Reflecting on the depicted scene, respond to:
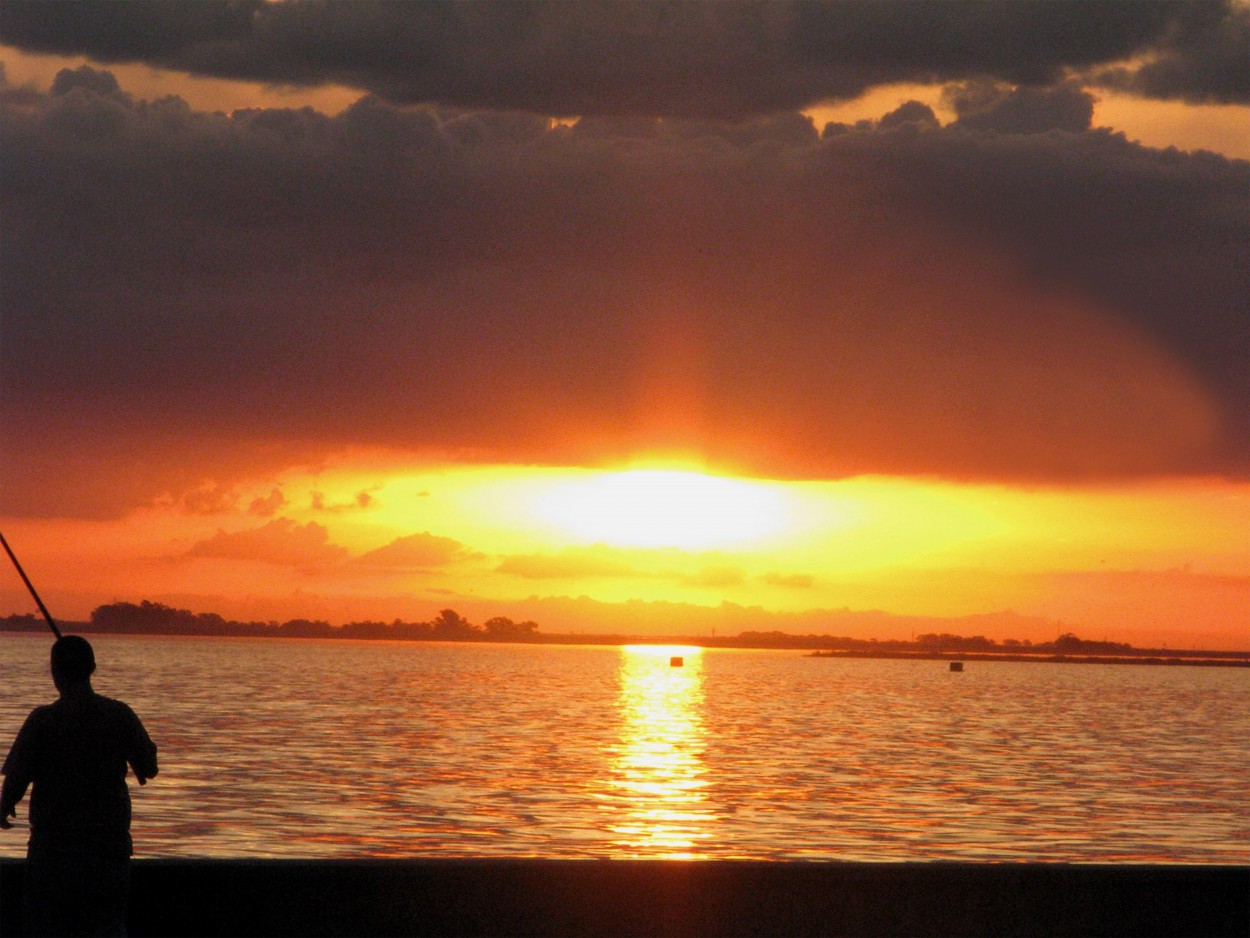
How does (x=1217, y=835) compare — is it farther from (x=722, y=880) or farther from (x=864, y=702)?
→ (x=864, y=702)

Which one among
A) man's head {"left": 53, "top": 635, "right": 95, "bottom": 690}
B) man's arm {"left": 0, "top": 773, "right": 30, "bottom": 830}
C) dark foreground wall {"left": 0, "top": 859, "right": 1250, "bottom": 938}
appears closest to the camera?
man's arm {"left": 0, "top": 773, "right": 30, "bottom": 830}

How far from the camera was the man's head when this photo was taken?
857cm

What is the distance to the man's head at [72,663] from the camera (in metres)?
8.57

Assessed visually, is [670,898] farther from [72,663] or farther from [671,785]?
[671,785]

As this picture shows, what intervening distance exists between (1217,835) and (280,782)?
73.2ft

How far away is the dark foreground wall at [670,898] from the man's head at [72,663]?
2155 millimetres

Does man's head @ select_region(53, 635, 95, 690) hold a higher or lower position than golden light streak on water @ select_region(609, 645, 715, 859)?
higher

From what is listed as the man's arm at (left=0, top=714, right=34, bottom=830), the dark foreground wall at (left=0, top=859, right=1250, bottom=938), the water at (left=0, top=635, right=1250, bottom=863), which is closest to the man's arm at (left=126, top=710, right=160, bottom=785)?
the man's arm at (left=0, top=714, right=34, bottom=830)

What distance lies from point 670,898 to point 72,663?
4.01 m

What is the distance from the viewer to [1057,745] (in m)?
71.1

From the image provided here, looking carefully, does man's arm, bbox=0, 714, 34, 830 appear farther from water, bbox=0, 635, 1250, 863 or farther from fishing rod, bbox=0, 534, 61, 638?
water, bbox=0, 635, 1250, 863

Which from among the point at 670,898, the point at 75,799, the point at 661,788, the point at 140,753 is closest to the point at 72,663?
the point at 140,753

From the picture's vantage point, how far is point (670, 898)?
10.5 meters

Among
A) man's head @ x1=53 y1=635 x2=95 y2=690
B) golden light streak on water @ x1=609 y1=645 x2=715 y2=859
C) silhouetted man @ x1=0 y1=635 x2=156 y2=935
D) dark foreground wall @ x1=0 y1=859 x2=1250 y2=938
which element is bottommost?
golden light streak on water @ x1=609 y1=645 x2=715 y2=859
